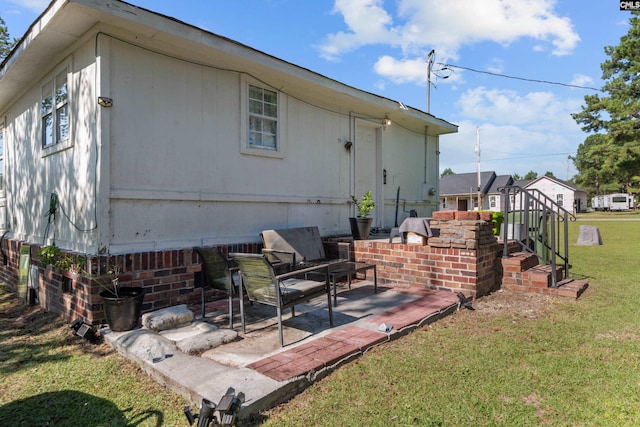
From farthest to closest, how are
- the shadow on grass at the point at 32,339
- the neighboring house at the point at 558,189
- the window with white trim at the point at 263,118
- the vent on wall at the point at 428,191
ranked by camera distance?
the neighboring house at the point at 558,189, the vent on wall at the point at 428,191, the window with white trim at the point at 263,118, the shadow on grass at the point at 32,339

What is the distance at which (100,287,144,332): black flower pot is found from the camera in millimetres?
3553

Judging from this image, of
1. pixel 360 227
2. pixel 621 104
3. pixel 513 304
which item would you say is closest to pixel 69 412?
pixel 513 304

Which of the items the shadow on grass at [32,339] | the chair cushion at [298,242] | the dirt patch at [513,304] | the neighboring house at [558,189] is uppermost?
the neighboring house at [558,189]

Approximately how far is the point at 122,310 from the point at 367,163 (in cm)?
559

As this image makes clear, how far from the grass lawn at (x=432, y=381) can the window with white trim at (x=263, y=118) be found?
3.41m

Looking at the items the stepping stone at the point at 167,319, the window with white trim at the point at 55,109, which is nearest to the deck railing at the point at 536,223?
the stepping stone at the point at 167,319

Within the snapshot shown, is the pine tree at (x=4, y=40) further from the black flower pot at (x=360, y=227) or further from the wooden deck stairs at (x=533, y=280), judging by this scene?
the wooden deck stairs at (x=533, y=280)

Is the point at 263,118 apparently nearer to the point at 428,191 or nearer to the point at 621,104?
the point at 428,191

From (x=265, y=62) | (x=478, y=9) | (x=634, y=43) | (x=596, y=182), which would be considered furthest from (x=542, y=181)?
(x=265, y=62)

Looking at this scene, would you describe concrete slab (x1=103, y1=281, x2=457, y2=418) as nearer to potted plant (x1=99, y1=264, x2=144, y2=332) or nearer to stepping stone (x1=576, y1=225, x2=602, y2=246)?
potted plant (x1=99, y1=264, x2=144, y2=332)

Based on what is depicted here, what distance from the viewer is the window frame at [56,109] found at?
4629 millimetres

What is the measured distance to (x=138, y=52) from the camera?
4309mm

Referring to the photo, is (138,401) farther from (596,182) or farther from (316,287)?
(596,182)

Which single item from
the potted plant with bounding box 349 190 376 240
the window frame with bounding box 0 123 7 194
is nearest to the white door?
the potted plant with bounding box 349 190 376 240
